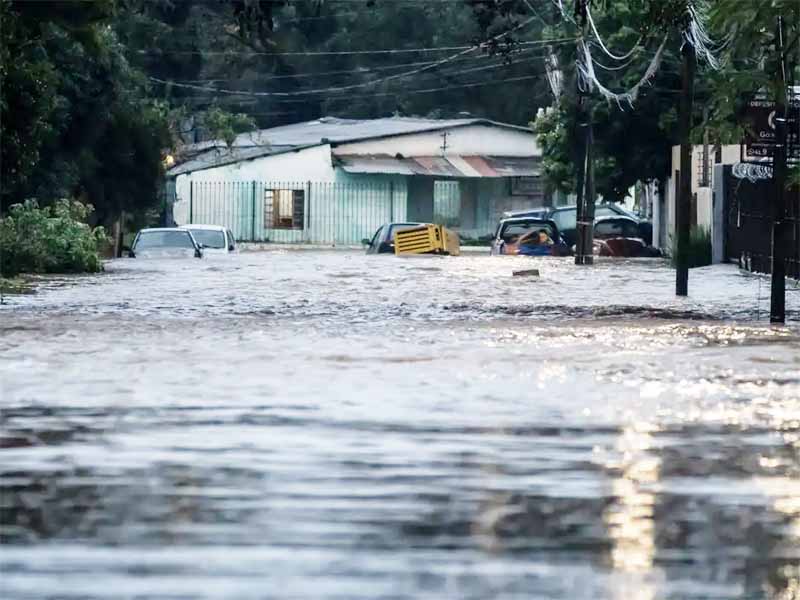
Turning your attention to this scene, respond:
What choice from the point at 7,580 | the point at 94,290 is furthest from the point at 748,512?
the point at 94,290

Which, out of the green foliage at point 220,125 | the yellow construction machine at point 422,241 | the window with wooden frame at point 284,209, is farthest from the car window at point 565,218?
the window with wooden frame at point 284,209

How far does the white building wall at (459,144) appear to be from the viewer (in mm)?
75000

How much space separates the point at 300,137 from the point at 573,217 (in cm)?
1520

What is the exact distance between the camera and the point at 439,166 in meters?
74.8

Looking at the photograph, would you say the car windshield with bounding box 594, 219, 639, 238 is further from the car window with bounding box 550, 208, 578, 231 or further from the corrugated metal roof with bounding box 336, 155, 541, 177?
the corrugated metal roof with bounding box 336, 155, 541, 177

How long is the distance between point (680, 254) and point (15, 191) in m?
17.7

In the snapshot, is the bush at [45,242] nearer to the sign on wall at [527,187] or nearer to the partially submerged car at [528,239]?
the partially submerged car at [528,239]

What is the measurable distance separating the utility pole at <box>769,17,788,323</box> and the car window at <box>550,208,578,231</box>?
142 feet

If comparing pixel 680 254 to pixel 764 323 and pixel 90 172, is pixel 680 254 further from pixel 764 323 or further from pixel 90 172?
pixel 90 172

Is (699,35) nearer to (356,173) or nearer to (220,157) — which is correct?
(356,173)

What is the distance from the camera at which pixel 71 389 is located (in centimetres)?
1432

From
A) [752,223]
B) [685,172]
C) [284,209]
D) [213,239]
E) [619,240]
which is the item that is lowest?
[619,240]

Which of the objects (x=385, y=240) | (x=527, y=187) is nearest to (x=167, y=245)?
Result: (x=385, y=240)

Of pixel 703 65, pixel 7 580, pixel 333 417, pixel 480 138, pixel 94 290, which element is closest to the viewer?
pixel 7 580
